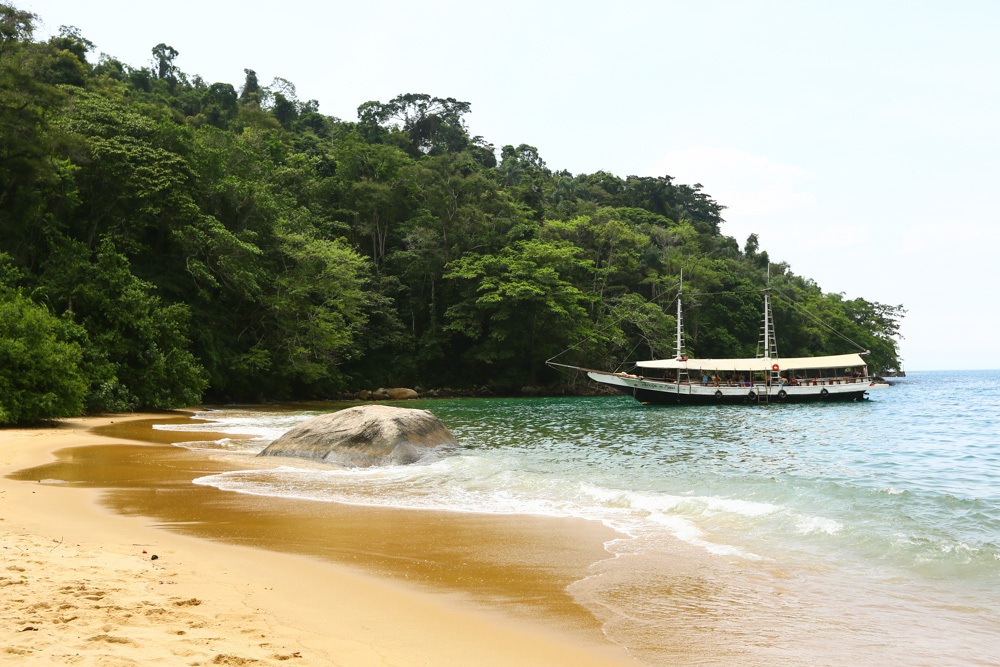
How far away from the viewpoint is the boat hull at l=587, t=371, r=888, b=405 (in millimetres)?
43219

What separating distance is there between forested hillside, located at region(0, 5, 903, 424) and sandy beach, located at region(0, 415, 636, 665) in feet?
45.3

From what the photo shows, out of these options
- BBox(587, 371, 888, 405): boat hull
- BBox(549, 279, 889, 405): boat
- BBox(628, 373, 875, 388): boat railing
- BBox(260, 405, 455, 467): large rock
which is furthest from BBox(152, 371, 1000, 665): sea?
BBox(628, 373, 875, 388): boat railing

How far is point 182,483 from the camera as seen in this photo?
1083cm

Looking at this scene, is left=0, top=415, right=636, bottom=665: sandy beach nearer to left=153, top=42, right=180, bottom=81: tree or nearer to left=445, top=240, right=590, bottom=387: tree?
left=445, top=240, right=590, bottom=387: tree

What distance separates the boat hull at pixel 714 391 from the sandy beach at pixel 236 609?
1476 inches

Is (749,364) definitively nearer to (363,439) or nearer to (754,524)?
(363,439)

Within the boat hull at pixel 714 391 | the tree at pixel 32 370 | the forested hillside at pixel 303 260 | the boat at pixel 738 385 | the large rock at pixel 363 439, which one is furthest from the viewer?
the boat at pixel 738 385

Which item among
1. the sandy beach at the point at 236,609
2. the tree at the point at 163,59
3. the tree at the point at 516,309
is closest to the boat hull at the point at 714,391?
the tree at the point at 516,309

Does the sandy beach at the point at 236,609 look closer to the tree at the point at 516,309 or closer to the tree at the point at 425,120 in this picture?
the tree at the point at 516,309

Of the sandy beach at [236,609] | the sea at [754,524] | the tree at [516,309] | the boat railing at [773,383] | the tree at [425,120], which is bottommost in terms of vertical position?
the sea at [754,524]

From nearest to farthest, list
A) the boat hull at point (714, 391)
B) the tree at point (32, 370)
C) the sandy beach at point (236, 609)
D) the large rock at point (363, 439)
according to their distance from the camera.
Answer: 1. the sandy beach at point (236, 609)
2. the large rock at point (363, 439)
3. the tree at point (32, 370)
4. the boat hull at point (714, 391)

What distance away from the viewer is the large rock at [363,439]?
1449 centimetres

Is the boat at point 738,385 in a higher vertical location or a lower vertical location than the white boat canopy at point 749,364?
lower

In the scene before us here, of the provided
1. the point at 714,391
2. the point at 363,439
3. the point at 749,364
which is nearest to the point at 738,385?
the point at 714,391
